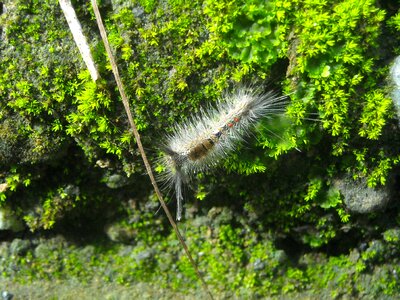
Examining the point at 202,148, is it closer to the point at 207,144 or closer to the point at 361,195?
the point at 207,144

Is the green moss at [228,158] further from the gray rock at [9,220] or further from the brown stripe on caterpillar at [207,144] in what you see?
the brown stripe on caterpillar at [207,144]

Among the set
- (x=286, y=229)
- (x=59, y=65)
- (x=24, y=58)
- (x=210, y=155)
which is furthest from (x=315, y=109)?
(x=24, y=58)

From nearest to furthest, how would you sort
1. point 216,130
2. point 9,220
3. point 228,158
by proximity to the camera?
point 216,130 → point 228,158 → point 9,220

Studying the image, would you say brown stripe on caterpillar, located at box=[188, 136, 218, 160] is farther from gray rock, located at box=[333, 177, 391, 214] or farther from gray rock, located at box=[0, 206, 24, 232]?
gray rock, located at box=[0, 206, 24, 232]

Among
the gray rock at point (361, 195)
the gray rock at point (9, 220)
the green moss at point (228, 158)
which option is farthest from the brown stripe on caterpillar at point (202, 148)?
the gray rock at point (9, 220)

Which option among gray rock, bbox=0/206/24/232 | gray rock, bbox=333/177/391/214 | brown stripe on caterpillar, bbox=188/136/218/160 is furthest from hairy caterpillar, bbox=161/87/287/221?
gray rock, bbox=0/206/24/232

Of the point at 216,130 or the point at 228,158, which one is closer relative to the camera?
the point at 216,130

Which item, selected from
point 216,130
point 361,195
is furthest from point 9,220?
point 361,195

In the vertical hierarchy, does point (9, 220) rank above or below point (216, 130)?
below
